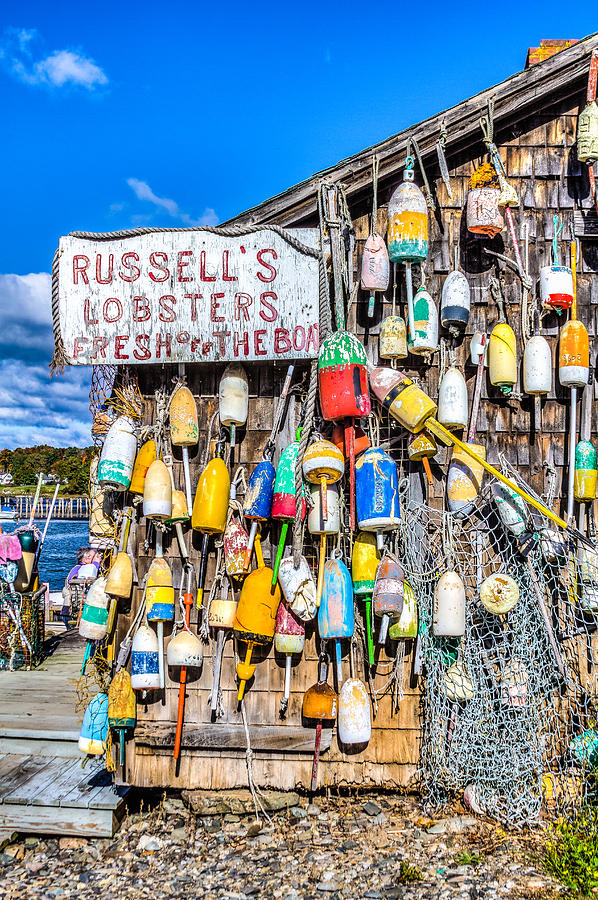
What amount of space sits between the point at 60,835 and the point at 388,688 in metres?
2.16

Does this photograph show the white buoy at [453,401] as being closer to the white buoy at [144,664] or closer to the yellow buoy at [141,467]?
the yellow buoy at [141,467]

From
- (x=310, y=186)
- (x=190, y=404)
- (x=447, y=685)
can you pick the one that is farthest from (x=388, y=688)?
(x=310, y=186)

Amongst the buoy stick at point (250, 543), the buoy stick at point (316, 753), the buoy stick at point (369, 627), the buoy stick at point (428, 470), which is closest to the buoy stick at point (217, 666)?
the buoy stick at point (250, 543)

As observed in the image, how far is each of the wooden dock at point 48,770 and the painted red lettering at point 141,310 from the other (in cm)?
295

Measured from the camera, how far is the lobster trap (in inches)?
154

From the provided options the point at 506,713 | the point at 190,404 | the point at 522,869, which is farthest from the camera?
the point at 190,404

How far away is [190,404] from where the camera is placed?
13.9ft

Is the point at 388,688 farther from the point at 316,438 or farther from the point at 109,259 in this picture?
the point at 109,259

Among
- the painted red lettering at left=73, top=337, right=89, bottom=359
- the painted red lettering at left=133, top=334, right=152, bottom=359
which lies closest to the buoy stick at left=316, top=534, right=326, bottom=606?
the painted red lettering at left=133, top=334, right=152, bottom=359

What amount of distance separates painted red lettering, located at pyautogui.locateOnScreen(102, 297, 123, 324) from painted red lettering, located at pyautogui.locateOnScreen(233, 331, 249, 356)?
2.42 feet

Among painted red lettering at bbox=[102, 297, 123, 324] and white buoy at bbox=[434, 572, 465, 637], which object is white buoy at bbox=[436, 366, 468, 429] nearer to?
white buoy at bbox=[434, 572, 465, 637]

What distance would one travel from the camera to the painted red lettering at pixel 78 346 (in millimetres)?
4188

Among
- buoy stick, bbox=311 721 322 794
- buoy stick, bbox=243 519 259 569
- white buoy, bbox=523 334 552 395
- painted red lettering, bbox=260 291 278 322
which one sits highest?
painted red lettering, bbox=260 291 278 322

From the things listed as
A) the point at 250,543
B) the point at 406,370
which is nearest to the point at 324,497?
the point at 250,543
